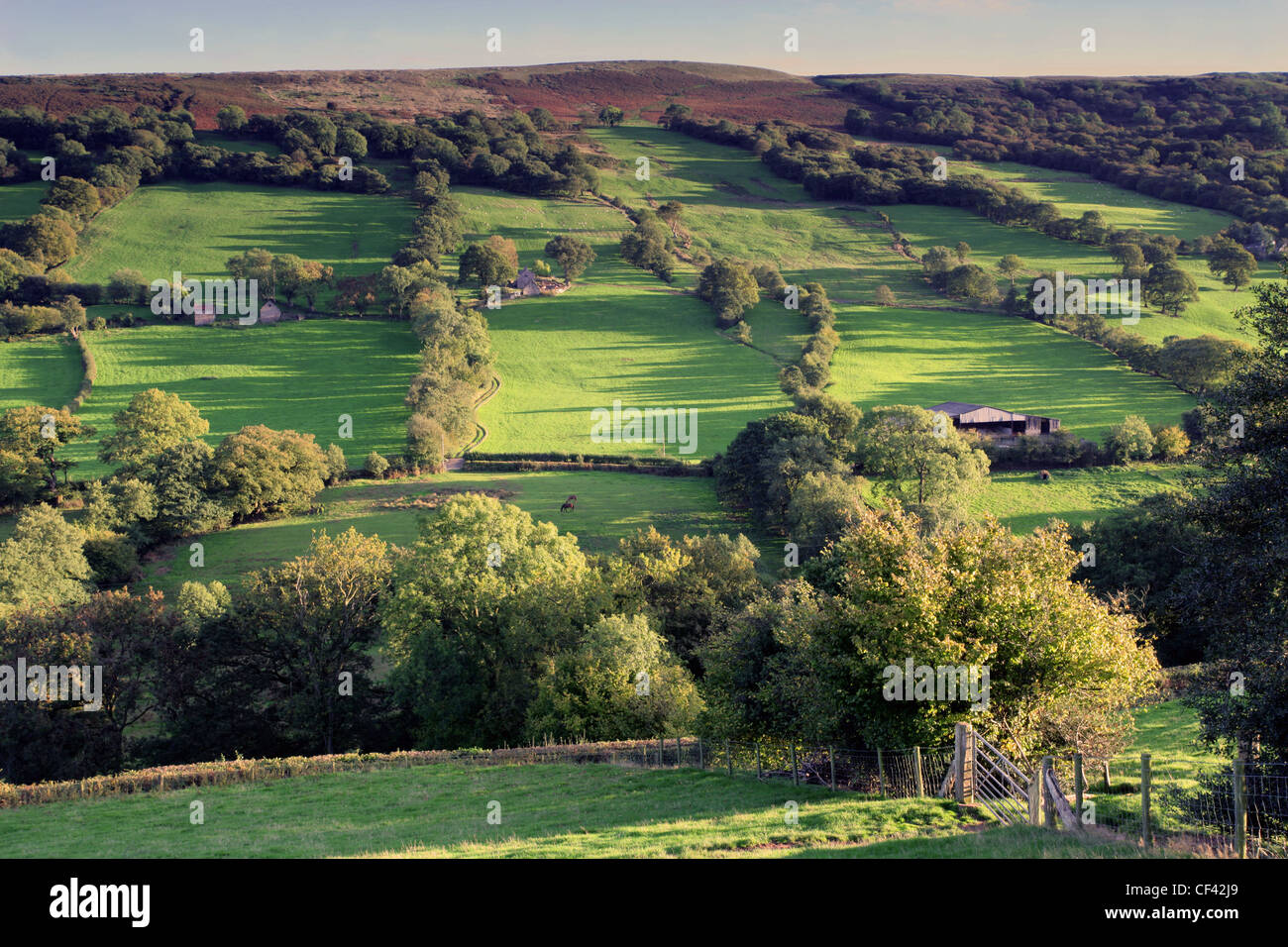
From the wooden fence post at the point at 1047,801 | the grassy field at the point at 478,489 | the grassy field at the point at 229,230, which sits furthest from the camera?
the grassy field at the point at 229,230

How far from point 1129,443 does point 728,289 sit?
2243 inches

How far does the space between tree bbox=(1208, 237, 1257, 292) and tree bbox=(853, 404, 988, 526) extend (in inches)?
3012

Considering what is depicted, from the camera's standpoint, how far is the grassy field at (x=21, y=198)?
13675 centimetres

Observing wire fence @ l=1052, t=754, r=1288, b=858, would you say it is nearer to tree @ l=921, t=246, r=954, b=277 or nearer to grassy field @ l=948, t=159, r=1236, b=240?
tree @ l=921, t=246, r=954, b=277

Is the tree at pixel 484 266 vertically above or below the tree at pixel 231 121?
below

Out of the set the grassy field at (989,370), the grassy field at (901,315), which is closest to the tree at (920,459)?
the grassy field at (989,370)

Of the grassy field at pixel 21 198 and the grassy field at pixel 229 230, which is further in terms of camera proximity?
the grassy field at pixel 21 198

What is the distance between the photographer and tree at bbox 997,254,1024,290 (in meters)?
130

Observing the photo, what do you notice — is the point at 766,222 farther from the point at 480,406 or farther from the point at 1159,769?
the point at 1159,769

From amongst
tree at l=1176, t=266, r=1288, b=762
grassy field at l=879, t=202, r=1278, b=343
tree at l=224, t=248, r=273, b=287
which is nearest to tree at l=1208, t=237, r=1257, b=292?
grassy field at l=879, t=202, r=1278, b=343

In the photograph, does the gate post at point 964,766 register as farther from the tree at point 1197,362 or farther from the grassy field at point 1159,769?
the tree at point 1197,362

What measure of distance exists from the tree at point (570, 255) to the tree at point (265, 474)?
64008mm

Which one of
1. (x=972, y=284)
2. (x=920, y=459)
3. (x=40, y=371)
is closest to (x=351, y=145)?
(x=40, y=371)

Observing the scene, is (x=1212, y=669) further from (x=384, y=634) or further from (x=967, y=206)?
(x=967, y=206)
